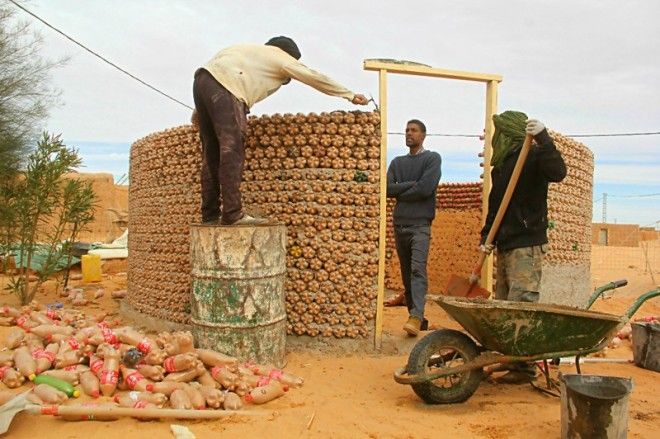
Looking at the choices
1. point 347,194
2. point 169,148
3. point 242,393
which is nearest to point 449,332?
point 242,393

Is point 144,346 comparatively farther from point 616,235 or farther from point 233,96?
point 616,235

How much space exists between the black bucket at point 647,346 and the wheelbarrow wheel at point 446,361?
2.39 metres

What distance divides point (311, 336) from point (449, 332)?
6.17 ft

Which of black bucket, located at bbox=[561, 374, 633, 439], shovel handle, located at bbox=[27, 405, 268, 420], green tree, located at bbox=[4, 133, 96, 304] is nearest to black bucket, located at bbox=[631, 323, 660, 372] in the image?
black bucket, located at bbox=[561, 374, 633, 439]

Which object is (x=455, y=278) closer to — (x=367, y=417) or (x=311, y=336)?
(x=311, y=336)

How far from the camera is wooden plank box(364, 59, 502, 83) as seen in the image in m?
5.59

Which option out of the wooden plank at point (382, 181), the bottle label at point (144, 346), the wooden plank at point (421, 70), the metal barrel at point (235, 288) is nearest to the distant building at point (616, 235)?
the wooden plank at point (421, 70)

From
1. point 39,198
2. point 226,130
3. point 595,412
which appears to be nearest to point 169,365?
point 226,130

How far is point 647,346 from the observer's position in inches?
217

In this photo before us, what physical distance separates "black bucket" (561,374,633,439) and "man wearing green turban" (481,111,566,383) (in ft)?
3.63

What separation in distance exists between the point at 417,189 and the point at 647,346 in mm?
2657

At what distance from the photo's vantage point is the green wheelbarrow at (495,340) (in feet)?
12.1

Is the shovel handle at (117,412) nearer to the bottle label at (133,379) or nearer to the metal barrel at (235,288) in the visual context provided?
the bottle label at (133,379)

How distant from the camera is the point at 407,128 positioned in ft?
19.6
